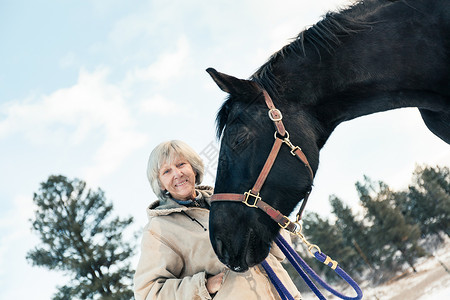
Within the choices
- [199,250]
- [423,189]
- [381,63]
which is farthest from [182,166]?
[423,189]

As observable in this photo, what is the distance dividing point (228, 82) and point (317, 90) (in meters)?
0.63

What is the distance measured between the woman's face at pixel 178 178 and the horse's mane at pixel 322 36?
1.41 feet

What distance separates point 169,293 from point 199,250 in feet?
1.13

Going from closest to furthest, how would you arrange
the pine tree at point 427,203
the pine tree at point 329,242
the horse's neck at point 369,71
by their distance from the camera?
the horse's neck at point 369,71, the pine tree at point 329,242, the pine tree at point 427,203

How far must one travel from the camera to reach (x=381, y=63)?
239 centimetres

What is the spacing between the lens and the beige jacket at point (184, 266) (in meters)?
2.19

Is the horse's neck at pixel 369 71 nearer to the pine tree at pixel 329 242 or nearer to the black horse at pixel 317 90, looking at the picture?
the black horse at pixel 317 90

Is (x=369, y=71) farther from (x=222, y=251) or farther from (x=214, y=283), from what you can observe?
(x=214, y=283)

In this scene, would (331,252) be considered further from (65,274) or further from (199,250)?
(199,250)

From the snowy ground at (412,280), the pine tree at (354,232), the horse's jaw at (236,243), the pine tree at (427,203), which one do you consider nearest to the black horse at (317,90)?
the horse's jaw at (236,243)

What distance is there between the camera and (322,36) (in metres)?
2.44

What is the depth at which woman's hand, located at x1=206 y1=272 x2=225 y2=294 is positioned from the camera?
85.9 inches

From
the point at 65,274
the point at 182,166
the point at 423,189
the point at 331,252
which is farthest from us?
the point at 423,189

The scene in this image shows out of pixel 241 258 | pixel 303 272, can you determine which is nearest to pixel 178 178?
pixel 241 258
